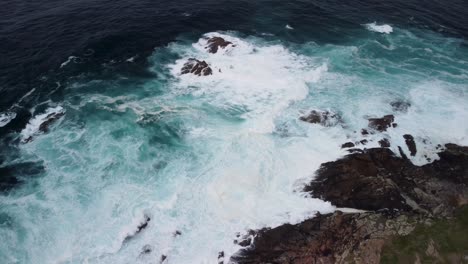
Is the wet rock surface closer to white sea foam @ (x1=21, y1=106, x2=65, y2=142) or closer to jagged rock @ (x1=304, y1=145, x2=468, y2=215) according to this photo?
jagged rock @ (x1=304, y1=145, x2=468, y2=215)

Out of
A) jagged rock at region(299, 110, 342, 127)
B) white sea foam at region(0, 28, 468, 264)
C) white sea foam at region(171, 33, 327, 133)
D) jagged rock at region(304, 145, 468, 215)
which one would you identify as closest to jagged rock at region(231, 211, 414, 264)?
white sea foam at region(0, 28, 468, 264)

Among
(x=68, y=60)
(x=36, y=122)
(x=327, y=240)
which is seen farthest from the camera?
(x=68, y=60)

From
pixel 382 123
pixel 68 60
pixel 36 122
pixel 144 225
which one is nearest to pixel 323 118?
pixel 382 123

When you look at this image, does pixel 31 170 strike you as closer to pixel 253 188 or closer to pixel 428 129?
pixel 253 188

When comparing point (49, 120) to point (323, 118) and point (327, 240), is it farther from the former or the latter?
point (327, 240)

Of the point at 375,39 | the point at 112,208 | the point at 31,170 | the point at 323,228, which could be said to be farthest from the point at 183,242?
the point at 375,39

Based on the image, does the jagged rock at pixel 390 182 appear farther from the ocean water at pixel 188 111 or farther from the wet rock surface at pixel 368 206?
the ocean water at pixel 188 111
